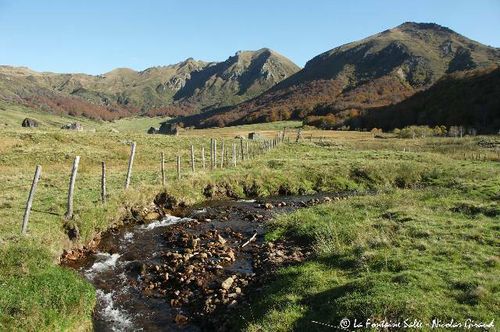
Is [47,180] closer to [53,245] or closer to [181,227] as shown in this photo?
[181,227]

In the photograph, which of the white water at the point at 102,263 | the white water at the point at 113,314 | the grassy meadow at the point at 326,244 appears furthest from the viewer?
the white water at the point at 102,263

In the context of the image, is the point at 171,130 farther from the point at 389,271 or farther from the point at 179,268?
the point at 389,271

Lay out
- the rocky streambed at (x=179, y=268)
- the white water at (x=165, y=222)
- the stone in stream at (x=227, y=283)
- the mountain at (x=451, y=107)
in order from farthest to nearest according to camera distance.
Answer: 1. the mountain at (x=451, y=107)
2. the white water at (x=165, y=222)
3. the stone in stream at (x=227, y=283)
4. the rocky streambed at (x=179, y=268)

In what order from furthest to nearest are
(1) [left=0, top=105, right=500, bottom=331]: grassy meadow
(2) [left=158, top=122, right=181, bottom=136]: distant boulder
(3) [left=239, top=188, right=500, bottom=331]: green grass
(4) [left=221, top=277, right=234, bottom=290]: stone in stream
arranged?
(2) [left=158, top=122, right=181, bottom=136]: distant boulder < (4) [left=221, top=277, right=234, bottom=290]: stone in stream < (1) [left=0, top=105, right=500, bottom=331]: grassy meadow < (3) [left=239, top=188, right=500, bottom=331]: green grass

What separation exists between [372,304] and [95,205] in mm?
16907

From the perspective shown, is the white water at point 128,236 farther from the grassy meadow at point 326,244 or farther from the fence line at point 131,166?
the fence line at point 131,166

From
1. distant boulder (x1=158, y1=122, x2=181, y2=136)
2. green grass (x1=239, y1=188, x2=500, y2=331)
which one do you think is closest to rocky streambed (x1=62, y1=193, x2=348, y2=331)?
green grass (x1=239, y1=188, x2=500, y2=331)

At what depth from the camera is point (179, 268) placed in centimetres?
A: 1808

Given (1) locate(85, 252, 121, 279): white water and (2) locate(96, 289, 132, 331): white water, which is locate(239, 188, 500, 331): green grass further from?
(1) locate(85, 252, 121, 279): white water

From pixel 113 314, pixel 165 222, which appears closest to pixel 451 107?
pixel 165 222

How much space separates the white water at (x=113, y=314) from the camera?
14.0 meters

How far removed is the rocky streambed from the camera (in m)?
14.4

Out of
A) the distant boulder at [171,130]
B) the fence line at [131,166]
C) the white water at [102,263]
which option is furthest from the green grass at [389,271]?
the distant boulder at [171,130]

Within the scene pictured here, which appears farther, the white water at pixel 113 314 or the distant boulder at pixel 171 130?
the distant boulder at pixel 171 130
